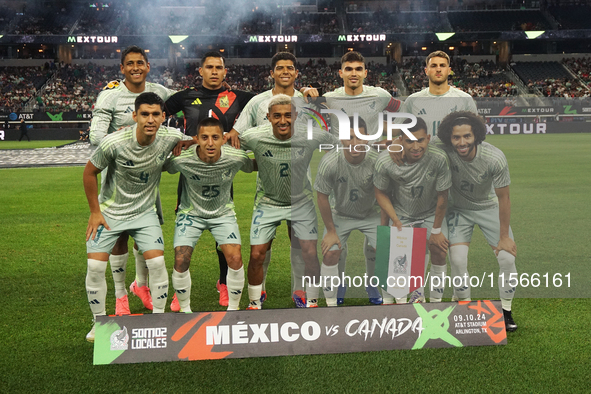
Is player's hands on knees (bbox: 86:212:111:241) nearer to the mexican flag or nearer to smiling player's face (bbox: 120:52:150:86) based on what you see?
smiling player's face (bbox: 120:52:150:86)

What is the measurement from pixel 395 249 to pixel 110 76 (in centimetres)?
4320

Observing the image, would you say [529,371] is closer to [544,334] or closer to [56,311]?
[544,334]

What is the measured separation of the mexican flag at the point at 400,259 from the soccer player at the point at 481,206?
1.06ft

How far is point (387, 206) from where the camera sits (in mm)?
4426

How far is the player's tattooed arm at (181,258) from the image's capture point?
14.8 feet

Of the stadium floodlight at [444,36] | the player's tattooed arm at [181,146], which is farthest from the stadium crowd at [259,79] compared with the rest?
the player's tattooed arm at [181,146]

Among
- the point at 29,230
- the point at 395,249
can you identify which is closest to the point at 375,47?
the point at 29,230

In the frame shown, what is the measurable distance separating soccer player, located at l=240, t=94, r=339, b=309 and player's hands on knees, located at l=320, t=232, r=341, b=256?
8 centimetres

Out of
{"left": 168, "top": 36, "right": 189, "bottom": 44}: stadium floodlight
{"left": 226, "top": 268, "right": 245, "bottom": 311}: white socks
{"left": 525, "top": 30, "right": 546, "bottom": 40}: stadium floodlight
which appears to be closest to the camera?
{"left": 226, "top": 268, "right": 245, "bottom": 311}: white socks

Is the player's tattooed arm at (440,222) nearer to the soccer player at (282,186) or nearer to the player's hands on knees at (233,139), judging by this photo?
the soccer player at (282,186)

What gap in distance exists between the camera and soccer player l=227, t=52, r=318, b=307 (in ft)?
15.8

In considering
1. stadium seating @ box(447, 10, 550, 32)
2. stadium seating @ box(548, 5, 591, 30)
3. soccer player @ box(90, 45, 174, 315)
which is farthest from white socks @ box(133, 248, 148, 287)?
stadium seating @ box(548, 5, 591, 30)

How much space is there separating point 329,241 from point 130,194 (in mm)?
1688

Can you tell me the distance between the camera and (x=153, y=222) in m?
4.56
